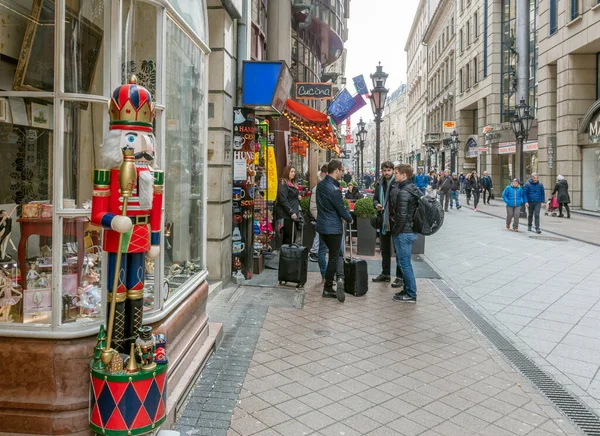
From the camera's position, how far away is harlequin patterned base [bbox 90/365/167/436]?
2996 mm

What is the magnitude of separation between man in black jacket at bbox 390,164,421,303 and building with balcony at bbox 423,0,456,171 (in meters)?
39.1

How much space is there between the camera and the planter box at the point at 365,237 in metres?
11.8

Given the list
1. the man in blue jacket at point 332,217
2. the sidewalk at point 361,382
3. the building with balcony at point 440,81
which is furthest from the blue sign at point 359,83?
the building with balcony at point 440,81

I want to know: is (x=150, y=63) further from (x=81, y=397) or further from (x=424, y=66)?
(x=424, y=66)

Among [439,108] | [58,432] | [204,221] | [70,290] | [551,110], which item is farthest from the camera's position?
[439,108]

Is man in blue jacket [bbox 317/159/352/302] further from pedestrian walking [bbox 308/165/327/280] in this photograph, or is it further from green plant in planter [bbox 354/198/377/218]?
green plant in planter [bbox 354/198/377/218]

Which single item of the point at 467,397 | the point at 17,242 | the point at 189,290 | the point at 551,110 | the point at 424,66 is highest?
the point at 424,66

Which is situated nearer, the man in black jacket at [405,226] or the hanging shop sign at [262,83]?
the man in black jacket at [405,226]

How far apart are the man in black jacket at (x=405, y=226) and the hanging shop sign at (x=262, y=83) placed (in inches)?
87.2

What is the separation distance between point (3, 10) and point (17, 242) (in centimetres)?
161

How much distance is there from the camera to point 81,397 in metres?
3.29

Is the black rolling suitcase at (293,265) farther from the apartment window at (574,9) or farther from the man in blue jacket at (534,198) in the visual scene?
the apartment window at (574,9)

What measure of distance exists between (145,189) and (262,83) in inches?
211

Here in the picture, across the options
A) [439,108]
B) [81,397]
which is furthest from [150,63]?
[439,108]
